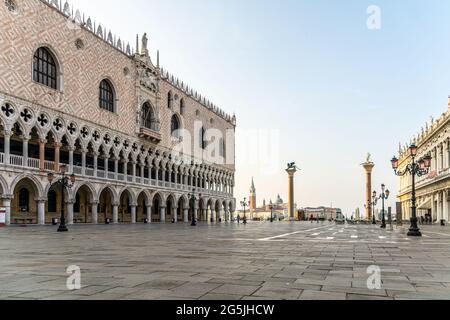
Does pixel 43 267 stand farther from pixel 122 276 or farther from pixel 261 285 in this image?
pixel 261 285

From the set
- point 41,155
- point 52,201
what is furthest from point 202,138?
point 41,155

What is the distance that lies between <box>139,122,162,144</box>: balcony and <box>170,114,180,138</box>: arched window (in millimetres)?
5021

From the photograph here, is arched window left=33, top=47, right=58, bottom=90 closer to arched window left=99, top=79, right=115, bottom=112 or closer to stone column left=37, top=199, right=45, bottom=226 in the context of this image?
arched window left=99, top=79, right=115, bottom=112

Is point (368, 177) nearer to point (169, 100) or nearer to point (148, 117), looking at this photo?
point (169, 100)

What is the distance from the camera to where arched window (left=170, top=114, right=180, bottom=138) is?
58.0 meters

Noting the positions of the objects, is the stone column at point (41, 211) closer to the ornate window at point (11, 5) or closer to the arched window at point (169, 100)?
the ornate window at point (11, 5)

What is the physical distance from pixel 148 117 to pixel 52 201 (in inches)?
693

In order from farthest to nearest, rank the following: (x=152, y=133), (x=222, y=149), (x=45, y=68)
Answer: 1. (x=222, y=149)
2. (x=152, y=133)
3. (x=45, y=68)

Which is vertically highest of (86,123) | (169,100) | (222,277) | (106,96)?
(169,100)

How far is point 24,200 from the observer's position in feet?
117

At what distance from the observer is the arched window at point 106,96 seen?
43334 mm

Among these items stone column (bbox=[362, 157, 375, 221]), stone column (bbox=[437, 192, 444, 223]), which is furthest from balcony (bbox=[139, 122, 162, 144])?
stone column (bbox=[362, 157, 375, 221])

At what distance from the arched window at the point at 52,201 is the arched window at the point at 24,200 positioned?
8.03 feet
